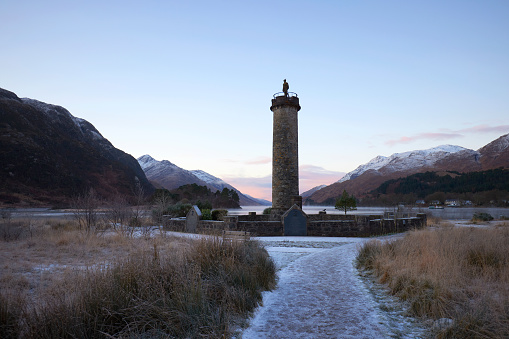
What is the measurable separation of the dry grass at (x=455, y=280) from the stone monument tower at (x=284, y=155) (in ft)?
47.5

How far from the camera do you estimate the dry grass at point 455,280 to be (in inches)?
171

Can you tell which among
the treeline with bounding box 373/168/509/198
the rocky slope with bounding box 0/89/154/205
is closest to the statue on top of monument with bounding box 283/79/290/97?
the rocky slope with bounding box 0/89/154/205

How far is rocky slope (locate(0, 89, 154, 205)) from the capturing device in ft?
214

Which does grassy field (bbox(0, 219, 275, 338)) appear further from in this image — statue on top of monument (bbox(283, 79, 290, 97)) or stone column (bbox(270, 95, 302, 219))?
statue on top of monument (bbox(283, 79, 290, 97))

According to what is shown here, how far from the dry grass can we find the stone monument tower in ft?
47.5

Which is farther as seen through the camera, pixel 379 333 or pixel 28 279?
pixel 28 279

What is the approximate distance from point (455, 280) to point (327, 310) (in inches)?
102

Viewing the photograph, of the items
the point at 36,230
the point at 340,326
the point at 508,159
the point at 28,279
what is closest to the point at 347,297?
the point at 340,326

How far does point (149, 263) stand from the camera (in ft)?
19.3

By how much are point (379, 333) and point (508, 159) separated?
254 m

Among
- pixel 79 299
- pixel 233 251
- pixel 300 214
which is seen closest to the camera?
pixel 79 299

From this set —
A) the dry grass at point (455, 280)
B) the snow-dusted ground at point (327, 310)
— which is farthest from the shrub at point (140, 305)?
the dry grass at point (455, 280)

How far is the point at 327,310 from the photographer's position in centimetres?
574

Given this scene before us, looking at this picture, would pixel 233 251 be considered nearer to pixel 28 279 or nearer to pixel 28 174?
pixel 28 279
